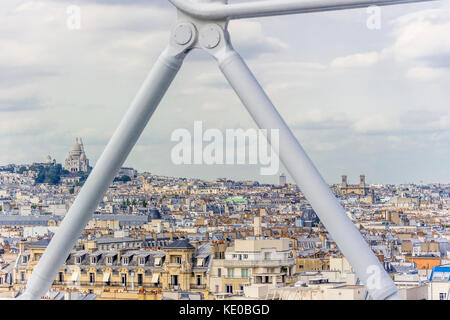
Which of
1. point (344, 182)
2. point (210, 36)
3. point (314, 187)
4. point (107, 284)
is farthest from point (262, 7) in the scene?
point (107, 284)

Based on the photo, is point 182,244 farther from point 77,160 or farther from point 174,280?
point 77,160

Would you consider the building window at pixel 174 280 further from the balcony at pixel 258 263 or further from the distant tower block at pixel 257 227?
the distant tower block at pixel 257 227

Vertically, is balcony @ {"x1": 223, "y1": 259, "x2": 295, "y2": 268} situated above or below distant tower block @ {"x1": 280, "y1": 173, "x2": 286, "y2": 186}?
below

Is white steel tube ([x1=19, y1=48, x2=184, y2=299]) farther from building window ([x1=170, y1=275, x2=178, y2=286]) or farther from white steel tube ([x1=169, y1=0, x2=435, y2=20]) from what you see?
building window ([x1=170, y1=275, x2=178, y2=286])

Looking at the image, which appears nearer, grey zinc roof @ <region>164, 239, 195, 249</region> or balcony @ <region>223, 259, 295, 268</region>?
balcony @ <region>223, 259, 295, 268</region>

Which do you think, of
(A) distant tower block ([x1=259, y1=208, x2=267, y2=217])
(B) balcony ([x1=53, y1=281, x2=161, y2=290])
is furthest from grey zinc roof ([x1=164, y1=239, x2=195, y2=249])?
(A) distant tower block ([x1=259, y1=208, x2=267, y2=217])

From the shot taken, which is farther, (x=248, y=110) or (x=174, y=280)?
(x=174, y=280)

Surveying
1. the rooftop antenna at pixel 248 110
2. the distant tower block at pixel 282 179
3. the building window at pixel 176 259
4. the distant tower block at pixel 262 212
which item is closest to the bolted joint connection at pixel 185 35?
the rooftop antenna at pixel 248 110

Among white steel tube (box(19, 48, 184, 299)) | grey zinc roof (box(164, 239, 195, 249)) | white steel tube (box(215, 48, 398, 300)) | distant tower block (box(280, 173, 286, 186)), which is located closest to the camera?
white steel tube (box(215, 48, 398, 300))
